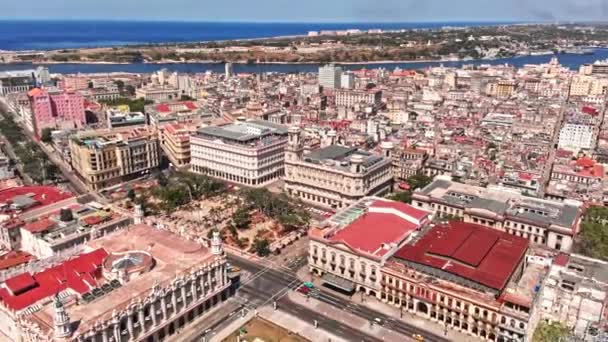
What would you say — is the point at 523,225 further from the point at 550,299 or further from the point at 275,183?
the point at 275,183

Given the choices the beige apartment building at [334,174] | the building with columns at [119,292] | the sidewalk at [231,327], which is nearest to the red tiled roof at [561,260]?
the beige apartment building at [334,174]

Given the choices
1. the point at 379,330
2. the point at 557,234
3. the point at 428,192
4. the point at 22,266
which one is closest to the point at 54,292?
the point at 22,266

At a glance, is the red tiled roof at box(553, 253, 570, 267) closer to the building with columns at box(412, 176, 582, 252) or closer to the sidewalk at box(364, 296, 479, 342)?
the building with columns at box(412, 176, 582, 252)

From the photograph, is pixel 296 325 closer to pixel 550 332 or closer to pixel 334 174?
pixel 550 332

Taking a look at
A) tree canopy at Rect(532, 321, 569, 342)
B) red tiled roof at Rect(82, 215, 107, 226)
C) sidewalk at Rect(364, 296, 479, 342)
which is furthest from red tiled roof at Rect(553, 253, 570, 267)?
red tiled roof at Rect(82, 215, 107, 226)

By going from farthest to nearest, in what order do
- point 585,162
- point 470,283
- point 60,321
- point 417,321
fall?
point 585,162 < point 417,321 < point 470,283 < point 60,321

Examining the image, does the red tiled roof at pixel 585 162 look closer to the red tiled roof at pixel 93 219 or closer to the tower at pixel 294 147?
the tower at pixel 294 147

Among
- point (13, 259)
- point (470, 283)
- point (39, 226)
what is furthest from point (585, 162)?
point (13, 259)
